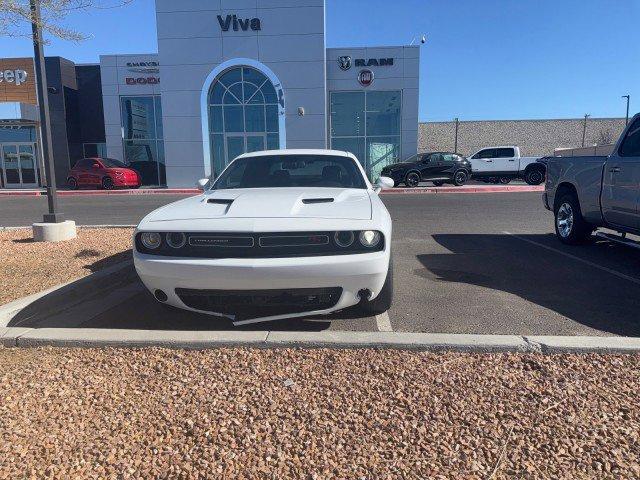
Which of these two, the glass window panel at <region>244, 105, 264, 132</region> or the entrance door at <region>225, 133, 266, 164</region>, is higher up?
the glass window panel at <region>244, 105, 264, 132</region>

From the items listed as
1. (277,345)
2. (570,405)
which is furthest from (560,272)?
(277,345)

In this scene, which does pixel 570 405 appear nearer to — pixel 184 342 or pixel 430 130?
pixel 184 342

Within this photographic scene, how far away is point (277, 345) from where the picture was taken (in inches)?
132

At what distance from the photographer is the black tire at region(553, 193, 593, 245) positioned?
7.19 metres

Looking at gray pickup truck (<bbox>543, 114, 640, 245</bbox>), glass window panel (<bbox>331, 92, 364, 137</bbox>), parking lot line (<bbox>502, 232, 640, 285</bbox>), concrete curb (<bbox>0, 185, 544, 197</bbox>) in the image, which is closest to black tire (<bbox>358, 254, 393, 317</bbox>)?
parking lot line (<bbox>502, 232, 640, 285</bbox>)

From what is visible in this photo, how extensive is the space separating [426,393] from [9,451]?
2106 millimetres

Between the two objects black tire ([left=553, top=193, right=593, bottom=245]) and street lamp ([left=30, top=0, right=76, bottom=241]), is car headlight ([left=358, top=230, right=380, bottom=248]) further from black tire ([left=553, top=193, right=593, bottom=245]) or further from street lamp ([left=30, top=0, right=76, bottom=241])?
street lamp ([left=30, top=0, right=76, bottom=241])

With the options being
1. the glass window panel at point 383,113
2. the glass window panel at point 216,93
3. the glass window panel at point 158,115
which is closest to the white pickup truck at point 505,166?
the glass window panel at point 383,113

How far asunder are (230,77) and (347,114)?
20.1 feet

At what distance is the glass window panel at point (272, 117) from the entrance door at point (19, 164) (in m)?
13.4

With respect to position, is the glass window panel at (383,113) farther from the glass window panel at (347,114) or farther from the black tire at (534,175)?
the black tire at (534,175)

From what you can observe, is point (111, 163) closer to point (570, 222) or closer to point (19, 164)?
point (19, 164)

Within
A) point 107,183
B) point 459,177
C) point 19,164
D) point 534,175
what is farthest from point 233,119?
point 534,175

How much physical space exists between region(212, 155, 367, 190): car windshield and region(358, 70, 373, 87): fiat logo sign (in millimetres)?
20289
